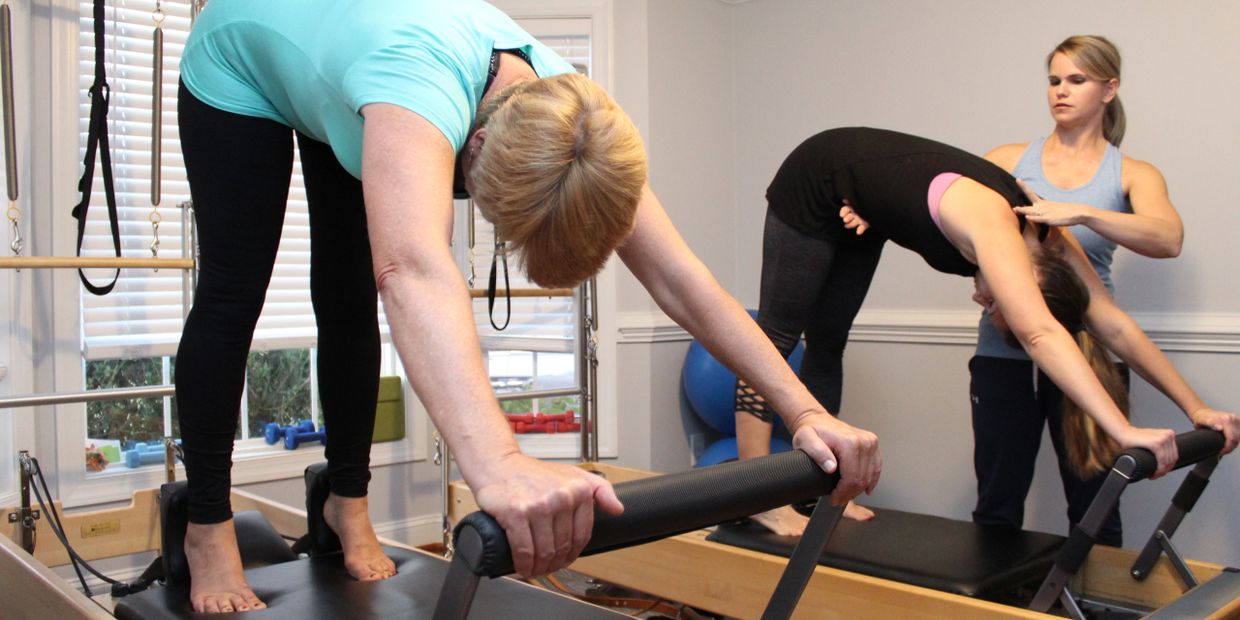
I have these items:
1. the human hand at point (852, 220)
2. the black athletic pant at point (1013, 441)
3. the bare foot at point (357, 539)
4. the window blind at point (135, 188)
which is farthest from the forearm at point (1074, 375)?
the window blind at point (135, 188)

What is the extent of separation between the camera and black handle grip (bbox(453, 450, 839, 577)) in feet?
2.34

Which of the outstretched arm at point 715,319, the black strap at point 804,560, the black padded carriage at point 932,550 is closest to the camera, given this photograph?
the black strap at point 804,560

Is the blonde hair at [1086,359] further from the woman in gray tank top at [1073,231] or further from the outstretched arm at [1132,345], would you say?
the woman in gray tank top at [1073,231]

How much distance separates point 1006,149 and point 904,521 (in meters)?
1.20

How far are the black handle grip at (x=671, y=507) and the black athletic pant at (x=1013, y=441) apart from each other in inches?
68.9

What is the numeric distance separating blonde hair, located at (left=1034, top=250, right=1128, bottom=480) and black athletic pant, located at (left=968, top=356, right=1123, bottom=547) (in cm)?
28

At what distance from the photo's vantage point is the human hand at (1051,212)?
2053mm

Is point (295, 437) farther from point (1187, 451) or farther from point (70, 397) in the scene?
point (1187, 451)

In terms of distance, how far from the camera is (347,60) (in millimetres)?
1062

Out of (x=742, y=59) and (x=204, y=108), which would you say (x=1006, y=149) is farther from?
(x=204, y=108)

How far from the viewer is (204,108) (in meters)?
1.38

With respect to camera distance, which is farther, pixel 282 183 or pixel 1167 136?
pixel 1167 136

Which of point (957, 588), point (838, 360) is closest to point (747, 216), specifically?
point (838, 360)

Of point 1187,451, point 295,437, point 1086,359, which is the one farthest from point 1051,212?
point 295,437
